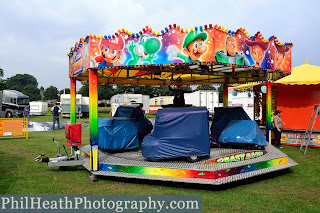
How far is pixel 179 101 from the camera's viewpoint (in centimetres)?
870

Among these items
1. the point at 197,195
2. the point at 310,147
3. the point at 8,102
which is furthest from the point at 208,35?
the point at 8,102

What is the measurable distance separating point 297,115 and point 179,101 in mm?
8074

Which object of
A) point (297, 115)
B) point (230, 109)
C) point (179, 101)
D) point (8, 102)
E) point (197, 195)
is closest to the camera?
point (197, 195)

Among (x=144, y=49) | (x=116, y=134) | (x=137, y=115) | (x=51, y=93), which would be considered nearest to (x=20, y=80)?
(x=51, y=93)

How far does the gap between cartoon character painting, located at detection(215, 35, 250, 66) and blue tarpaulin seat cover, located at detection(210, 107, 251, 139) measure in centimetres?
307

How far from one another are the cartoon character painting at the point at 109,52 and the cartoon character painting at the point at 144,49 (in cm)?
33

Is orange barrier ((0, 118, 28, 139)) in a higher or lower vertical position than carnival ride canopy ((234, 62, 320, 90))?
lower

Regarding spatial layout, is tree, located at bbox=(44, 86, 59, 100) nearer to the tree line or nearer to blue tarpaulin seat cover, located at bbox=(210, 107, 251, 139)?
the tree line

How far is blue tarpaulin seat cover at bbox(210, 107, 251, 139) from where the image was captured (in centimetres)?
976

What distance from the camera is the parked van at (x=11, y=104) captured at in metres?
32.1

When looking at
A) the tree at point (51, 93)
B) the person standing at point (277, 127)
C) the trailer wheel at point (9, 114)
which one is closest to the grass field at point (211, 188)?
the person standing at point (277, 127)

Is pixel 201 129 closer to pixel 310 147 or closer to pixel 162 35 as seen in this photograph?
pixel 162 35

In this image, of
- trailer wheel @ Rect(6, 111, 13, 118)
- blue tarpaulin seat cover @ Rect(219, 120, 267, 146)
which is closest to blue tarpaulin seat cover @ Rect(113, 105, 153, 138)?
blue tarpaulin seat cover @ Rect(219, 120, 267, 146)

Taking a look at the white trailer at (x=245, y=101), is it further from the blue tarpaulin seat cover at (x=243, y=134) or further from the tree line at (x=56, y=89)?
the blue tarpaulin seat cover at (x=243, y=134)
